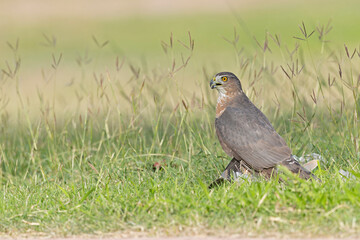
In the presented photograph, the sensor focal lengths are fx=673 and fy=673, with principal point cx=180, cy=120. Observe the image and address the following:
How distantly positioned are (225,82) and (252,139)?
817 mm

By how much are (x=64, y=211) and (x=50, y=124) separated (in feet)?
9.01

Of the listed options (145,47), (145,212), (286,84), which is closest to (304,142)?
(286,84)

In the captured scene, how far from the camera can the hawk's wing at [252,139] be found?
631cm

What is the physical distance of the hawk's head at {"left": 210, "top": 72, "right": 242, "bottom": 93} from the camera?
6934 millimetres

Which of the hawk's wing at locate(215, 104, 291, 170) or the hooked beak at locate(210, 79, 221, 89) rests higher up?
the hooked beak at locate(210, 79, 221, 89)

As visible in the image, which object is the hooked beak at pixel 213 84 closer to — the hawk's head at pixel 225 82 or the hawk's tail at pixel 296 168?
the hawk's head at pixel 225 82

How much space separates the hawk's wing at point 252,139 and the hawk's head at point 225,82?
33 centimetres

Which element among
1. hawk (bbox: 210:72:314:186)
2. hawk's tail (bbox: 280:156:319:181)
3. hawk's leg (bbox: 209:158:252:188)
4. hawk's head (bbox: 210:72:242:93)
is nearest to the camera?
hawk's tail (bbox: 280:156:319:181)

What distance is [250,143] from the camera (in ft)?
21.0

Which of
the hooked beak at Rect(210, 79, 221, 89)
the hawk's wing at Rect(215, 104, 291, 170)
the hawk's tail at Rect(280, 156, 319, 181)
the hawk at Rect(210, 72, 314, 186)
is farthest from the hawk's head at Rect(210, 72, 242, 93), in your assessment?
the hawk's tail at Rect(280, 156, 319, 181)

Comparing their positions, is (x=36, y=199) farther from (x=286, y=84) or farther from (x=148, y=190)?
(x=286, y=84)

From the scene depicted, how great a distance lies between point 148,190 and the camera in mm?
5902

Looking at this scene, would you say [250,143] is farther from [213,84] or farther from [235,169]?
[213,84]

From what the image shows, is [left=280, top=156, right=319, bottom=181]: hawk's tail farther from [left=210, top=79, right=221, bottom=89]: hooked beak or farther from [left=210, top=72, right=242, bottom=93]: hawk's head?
[left=210, top=79, right=221, bottom=89]: hooked beak
